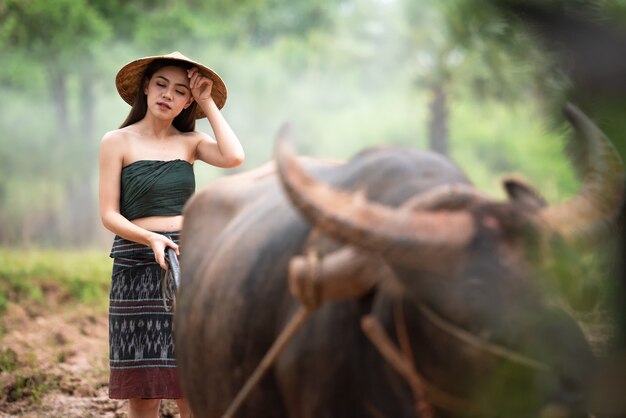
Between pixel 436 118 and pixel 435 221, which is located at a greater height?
pixel 435 221

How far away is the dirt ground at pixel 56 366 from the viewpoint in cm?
595

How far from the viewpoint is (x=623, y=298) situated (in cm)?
167

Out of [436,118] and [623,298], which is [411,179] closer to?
[623,298]

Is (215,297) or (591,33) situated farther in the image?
(215,297)

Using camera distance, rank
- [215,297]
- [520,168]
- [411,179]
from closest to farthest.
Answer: [411,179] → [215,297] → [520,168]

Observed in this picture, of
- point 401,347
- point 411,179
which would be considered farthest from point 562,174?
point 401,347

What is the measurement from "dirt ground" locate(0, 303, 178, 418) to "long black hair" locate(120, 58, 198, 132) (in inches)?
77.1

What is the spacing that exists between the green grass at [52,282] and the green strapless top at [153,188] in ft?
16.2

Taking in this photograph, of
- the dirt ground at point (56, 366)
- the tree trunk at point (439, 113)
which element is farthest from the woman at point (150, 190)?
the tree trunk at point (439, 113)

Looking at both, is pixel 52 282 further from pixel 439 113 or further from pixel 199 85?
pixel 439 113

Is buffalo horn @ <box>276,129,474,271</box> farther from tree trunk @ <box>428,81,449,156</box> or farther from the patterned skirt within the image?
tree trunk @ <box>428,81,449,156</box>

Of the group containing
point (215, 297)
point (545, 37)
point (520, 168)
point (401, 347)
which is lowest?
point (520, 168)

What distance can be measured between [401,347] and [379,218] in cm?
37

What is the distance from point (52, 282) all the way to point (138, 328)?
590cm
